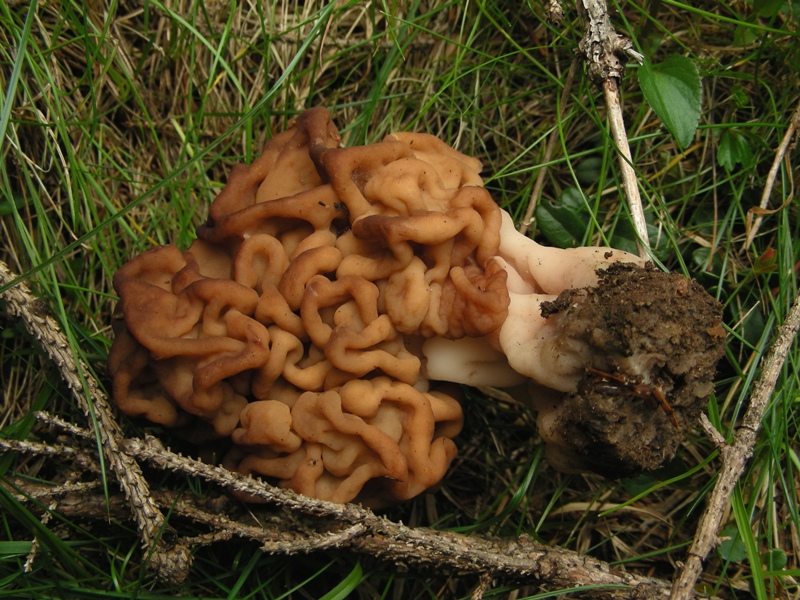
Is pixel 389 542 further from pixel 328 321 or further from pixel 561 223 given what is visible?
pixel 561 223

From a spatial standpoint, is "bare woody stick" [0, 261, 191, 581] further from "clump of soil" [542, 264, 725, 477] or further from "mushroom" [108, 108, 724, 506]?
"clump of soil" [542, 264, 725, 477]

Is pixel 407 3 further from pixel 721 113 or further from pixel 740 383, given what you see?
pixel 740 383

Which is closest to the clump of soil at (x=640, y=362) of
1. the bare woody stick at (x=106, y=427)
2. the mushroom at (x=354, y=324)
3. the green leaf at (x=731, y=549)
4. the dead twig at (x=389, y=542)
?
the mushroom at (x=354, y=324)

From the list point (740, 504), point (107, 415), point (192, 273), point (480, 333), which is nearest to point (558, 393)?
point (480, 333)

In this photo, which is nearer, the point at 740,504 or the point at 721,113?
the point at 740,504

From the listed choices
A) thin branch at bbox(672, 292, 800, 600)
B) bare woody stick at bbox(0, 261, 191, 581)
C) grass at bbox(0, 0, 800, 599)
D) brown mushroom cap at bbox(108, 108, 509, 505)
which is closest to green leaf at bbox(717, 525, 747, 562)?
grass at bbox(0, 0, 800, 599)

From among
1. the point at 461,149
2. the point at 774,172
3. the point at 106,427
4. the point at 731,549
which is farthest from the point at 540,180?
the point at 106,427
